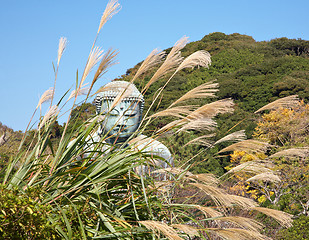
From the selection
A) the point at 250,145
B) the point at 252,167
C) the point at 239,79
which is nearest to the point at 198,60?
the point at 250,145

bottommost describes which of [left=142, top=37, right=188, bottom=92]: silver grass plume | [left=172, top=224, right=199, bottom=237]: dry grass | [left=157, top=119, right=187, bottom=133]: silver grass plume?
[left=172, top=224, right=199, bottom=237]: dry grass

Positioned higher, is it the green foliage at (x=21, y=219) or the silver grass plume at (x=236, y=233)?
the green foliage at (x=21, y=219)

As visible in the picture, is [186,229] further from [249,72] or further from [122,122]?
[249,72]

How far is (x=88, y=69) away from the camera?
2482mm

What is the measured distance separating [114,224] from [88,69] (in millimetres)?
1090

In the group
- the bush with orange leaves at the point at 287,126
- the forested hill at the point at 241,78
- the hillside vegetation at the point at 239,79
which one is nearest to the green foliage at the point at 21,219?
the hillside vegetation at the point at 239,79

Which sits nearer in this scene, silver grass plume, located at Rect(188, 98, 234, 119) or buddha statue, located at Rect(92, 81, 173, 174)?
silver grass plume, located at Rect(188, 98, 234, 119)

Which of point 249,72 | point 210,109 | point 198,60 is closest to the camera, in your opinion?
point 210,109

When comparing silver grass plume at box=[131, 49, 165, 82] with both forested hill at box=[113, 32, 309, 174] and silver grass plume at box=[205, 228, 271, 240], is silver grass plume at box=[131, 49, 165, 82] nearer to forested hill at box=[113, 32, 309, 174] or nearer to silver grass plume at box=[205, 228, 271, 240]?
silver grass plume at box=[205, 228, 271, 240]

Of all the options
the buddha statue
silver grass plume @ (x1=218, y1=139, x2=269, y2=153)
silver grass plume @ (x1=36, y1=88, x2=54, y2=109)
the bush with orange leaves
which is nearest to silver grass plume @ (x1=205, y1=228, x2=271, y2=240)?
the buddha statue

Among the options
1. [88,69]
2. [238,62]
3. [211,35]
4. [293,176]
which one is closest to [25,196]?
[88,69]

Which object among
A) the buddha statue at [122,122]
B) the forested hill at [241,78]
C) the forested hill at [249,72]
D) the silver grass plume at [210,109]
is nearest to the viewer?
the silver grass plume at [210,109]

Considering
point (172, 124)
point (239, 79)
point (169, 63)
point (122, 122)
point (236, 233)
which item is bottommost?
point (236, 233)

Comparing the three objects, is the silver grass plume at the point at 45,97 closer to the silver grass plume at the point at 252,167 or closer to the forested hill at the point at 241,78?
the silver grass plume at the point at 252,167
